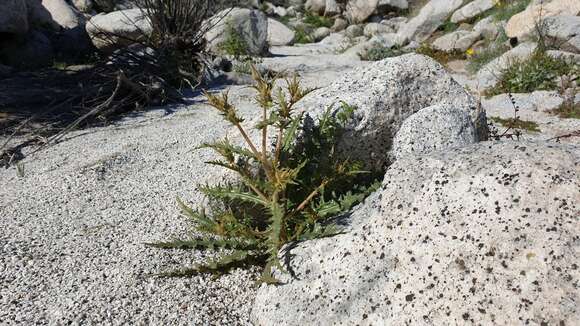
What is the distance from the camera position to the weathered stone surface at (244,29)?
8719 mm

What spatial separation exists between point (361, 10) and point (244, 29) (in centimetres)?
942

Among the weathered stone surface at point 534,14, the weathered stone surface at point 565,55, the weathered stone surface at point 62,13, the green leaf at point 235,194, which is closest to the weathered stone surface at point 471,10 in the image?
the weathered stone surface at point 534,14

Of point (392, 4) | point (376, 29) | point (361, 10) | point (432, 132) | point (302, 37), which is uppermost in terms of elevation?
point (392, 4)

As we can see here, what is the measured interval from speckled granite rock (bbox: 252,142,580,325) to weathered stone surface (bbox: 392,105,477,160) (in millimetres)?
747

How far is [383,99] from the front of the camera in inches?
113

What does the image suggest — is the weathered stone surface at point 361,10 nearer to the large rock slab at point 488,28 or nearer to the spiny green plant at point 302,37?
the spiny green plant at point 302,37

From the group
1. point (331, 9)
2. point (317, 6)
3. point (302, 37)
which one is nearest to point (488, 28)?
Result: point (302, 37)

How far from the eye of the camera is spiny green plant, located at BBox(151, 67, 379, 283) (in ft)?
6.91

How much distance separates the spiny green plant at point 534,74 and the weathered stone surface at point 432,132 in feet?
12.5

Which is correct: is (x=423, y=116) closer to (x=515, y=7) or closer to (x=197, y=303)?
(x=197, y=303)

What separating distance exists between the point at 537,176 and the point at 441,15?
1078 centimetres

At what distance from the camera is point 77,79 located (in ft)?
18.4

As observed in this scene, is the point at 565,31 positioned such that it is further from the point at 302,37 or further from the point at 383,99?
the point at 302,37

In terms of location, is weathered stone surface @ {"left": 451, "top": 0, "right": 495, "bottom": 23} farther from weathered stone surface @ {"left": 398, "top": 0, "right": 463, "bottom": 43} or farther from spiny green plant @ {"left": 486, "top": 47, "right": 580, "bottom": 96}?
spiny green plant @ {"left": 486, "top": 47, "right": 580, "bottom": 96}
